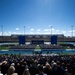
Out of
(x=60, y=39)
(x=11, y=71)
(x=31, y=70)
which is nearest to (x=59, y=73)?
(x=31, y=70)

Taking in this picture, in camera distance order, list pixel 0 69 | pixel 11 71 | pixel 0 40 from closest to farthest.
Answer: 1. pixel 11 71
2. pixel 0 69
3. pixel 0 40

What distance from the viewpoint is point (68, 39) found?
3954 inches

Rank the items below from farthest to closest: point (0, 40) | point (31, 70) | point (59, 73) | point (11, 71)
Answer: point (0, 40) < point (31, 70) < point (59, 73) < point (11, 71)

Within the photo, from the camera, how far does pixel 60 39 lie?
98.9 meters

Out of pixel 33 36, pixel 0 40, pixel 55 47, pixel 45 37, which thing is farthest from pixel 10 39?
pixel 55 47

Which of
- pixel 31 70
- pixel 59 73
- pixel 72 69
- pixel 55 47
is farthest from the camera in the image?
pixel 55 47

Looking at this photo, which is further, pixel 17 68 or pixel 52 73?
pixel 17 68

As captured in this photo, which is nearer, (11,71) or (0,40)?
(11,71)

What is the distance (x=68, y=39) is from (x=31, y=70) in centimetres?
9292

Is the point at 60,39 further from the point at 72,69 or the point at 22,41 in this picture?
the point at 72,69

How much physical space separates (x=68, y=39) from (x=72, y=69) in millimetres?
91716

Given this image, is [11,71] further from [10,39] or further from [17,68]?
[10,39]

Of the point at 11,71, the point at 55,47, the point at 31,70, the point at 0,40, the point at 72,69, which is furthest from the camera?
the point at 0,40

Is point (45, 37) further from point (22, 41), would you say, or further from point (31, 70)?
point (31, 70)
